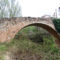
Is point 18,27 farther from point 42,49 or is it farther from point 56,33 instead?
A: point 56,33

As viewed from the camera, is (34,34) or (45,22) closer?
(45,22)

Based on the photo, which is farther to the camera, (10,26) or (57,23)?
(57,23)

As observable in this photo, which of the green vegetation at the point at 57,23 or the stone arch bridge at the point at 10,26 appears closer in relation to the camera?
the stone arch bridge at the point at 10,26

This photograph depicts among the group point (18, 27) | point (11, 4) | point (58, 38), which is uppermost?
point (11, 4)

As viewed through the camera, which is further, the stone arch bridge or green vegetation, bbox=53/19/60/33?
green vegetation, bbox=53/19/60/33

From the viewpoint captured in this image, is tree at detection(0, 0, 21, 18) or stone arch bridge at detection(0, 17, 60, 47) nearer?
stone arch bridge at detection(0, 17, 60, 47)

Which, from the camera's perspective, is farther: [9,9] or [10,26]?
[9,9]

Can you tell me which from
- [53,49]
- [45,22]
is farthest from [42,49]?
[45,22]

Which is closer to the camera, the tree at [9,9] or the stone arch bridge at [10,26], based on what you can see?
the stone arch bridge at [10,26]

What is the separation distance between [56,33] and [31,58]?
707cm

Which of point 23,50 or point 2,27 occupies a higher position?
point 2,27

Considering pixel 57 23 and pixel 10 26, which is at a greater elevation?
pixel 10 26

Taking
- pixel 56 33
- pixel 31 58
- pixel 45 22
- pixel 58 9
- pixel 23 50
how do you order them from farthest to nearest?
pixel 58 9, pixel 56 33, pixel 45 22, pixel 23 50, pixel 31 58

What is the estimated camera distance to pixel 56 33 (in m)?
14.1
